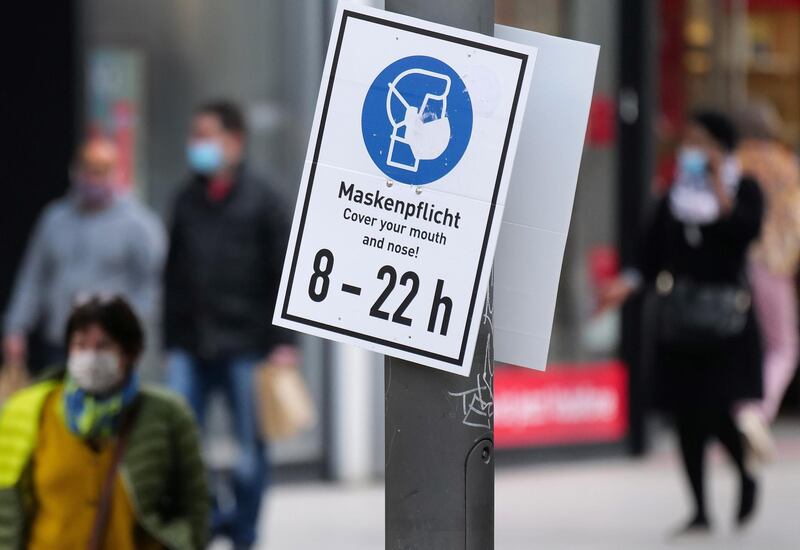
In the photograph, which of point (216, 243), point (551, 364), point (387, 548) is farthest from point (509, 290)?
point (551, 364)

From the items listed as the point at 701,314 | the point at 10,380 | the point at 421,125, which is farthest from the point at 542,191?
the point at 10,380

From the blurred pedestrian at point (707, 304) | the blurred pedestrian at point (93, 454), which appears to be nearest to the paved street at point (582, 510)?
the blurred pedestrian at point (707, 304)

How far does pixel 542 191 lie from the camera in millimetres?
3396

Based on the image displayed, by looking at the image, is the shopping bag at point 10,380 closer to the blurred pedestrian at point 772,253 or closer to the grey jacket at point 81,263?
the grey jacket at point 81,263

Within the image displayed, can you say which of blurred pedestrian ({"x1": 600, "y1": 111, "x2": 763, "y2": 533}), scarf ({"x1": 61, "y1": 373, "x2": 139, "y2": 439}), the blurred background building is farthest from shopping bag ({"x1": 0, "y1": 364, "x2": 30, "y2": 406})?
scarf ({"x1": 61, "y1": 373, "x2": 139, "y2": 439})

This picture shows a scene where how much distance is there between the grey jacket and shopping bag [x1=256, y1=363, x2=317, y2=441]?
0.87m

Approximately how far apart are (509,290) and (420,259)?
25 centimetres

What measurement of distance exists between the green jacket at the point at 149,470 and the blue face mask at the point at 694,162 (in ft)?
12.5

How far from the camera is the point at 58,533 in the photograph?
4.48m

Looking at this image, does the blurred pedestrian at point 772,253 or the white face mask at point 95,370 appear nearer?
the white face mask at point 95,370

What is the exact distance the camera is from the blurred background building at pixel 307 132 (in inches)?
353

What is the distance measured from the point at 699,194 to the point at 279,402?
2.14 m

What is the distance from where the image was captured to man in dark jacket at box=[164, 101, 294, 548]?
728cm

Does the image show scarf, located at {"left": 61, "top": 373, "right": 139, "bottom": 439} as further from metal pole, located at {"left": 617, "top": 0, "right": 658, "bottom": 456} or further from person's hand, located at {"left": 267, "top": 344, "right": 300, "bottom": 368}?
metal pole, located at {"left": 617, "top": 0, "right": 658, "bottom": 456}
